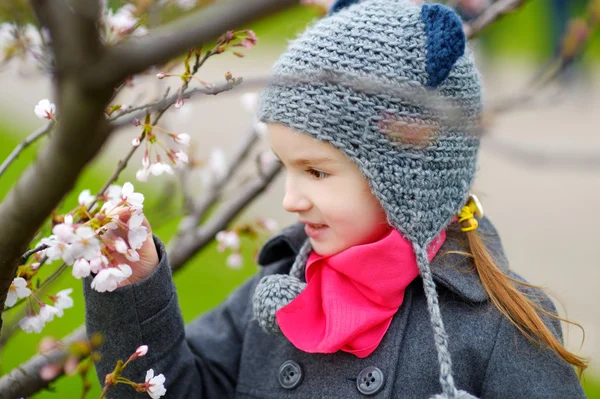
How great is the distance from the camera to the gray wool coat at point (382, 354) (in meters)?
1.45

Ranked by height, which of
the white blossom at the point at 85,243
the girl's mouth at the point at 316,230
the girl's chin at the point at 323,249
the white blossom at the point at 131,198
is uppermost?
the white blossom at the point at 85,243

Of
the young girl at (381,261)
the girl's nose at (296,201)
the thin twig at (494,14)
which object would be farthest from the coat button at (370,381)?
the thin twig at (494,14)

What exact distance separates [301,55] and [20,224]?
0.80m

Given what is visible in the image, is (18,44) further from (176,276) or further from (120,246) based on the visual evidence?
(176,276)

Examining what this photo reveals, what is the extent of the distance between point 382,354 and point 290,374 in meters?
0.23

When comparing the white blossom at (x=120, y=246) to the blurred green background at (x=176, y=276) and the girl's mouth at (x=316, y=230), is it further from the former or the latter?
the girl's mouth at (x=316, y=230)

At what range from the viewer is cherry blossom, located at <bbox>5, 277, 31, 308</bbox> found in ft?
3.86

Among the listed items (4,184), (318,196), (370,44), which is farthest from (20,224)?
(4,184)

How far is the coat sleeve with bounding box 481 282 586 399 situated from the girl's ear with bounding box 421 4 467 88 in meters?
0.54

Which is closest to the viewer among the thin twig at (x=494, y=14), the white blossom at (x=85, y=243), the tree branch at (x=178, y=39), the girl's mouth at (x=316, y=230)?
the tree branch at (x=178, y=39)

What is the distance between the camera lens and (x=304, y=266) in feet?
5.50

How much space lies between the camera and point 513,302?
1.48 meters

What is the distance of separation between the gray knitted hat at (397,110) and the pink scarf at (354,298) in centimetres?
4

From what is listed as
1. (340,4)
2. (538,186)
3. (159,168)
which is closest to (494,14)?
(340,4)
